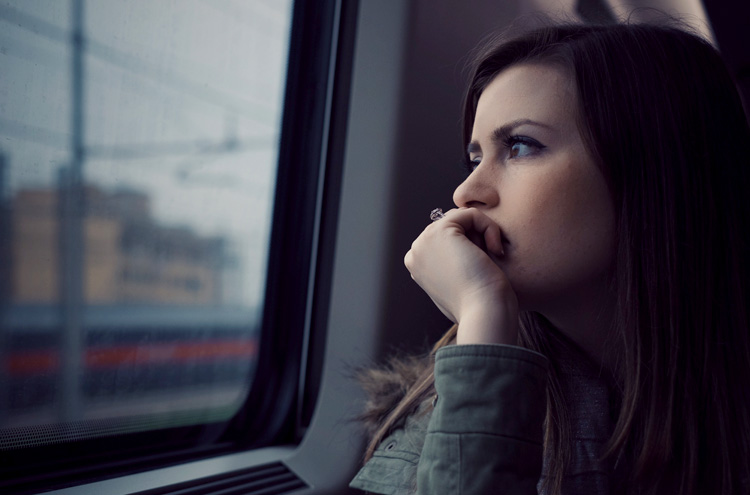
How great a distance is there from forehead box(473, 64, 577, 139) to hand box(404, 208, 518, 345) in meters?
0.19

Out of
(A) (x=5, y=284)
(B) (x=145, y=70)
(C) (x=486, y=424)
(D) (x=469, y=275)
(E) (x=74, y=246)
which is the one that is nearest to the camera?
(C) (x=486, y=424)

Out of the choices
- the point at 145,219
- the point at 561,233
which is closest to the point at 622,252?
the point at 561,233

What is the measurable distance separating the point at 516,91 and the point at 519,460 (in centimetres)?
64

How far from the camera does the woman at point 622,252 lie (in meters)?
0.95

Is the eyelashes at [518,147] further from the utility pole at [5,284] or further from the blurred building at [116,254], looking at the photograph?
the utility pole at [5,284]

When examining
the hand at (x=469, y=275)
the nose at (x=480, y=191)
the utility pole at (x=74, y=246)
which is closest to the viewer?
the hand at (x=469, y=275)

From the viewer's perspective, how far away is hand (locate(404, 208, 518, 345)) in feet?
2.99

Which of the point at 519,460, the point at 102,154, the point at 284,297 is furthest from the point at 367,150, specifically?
the point at 519,460

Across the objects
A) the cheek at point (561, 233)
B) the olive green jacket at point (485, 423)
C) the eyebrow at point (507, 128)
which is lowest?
the olive green jacket at point (485, 423)

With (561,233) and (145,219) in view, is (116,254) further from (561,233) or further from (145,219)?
(561,233)

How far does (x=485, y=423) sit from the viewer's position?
81 cm

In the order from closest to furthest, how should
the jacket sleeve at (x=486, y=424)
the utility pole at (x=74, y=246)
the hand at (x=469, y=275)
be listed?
the jacket sleeve at (x=486, y=424)
the hand at (x=469, y=275)
the utility pole at (x=74, y=246)

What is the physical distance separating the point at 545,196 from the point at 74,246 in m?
0.93

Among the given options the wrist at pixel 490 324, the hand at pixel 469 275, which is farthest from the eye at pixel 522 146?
the wrist at pixel 490 324
